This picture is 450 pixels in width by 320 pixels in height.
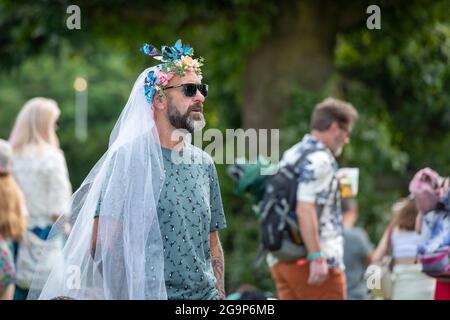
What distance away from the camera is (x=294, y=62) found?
1388 cm

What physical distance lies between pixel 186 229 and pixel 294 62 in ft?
29.0

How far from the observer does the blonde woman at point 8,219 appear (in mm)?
8219

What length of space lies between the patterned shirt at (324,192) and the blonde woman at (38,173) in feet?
6.93

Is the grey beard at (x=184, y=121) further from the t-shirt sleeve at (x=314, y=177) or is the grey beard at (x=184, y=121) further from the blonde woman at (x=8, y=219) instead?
the blonde woman at (x=8, y=219)

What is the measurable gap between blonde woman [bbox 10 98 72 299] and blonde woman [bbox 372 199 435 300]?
8.99ft

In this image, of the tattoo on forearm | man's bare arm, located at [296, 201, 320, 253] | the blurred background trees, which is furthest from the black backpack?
the blurred background trees

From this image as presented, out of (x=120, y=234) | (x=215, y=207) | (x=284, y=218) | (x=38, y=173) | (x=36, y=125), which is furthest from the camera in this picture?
(x=36, y=125)

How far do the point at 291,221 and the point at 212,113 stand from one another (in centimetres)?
852

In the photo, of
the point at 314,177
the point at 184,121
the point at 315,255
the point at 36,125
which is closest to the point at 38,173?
the point at 36,125

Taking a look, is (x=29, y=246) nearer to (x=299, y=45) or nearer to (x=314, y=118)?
(x=314, y=118)

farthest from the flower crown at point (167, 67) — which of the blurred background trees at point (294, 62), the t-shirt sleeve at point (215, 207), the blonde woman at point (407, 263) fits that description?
the blurred background trees at point (294, 62)

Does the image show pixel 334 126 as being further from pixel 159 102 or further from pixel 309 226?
pixel 159 102

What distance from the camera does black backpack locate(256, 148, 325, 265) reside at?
26.4 ft

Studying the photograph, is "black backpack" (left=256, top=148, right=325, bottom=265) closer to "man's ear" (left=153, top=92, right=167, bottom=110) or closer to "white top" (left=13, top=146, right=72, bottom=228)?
"white top" (left=13, top=146, right=72, bottom=228)
